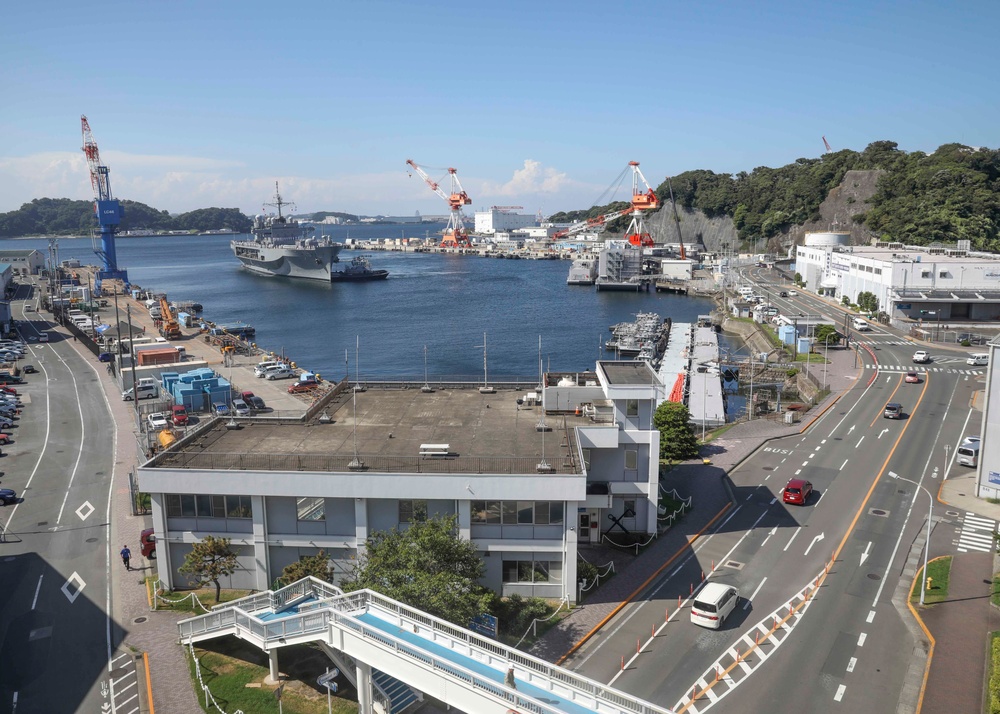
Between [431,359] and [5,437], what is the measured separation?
113 ft

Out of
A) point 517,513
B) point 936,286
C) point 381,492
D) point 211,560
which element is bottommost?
point 211,560

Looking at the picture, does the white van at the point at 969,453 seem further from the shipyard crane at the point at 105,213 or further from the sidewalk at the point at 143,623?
the shipyard crane at the point at 105,213

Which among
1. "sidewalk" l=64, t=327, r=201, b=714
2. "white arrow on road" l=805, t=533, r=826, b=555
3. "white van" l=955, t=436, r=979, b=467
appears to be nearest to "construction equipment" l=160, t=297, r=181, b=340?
"sidewalk" l=64, t=327, r=201, b=714

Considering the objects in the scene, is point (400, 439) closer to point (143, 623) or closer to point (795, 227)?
point (143, 623)

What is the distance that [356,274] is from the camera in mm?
129000

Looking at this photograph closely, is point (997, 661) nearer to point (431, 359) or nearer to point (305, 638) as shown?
point (305, 638)

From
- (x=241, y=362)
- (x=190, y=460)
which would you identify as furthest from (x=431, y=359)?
(x=190, y=460)

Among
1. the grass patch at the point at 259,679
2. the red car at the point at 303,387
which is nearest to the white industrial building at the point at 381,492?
the grass patch at the point at 259,679

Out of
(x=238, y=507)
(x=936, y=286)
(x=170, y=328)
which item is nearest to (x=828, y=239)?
(x=936, y=286)

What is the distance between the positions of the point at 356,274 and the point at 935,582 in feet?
382

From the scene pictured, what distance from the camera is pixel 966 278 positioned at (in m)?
61.5

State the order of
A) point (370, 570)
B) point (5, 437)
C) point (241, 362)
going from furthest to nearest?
point (241, 362), point (5, 437), point (370, 570)

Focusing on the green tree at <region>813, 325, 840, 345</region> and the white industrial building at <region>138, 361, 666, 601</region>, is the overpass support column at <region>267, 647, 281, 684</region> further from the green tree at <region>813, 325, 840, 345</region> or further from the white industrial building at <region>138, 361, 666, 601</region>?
the green tree at <region>813, 325, 840, 345</region>

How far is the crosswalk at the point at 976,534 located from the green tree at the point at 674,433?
10.3 m
